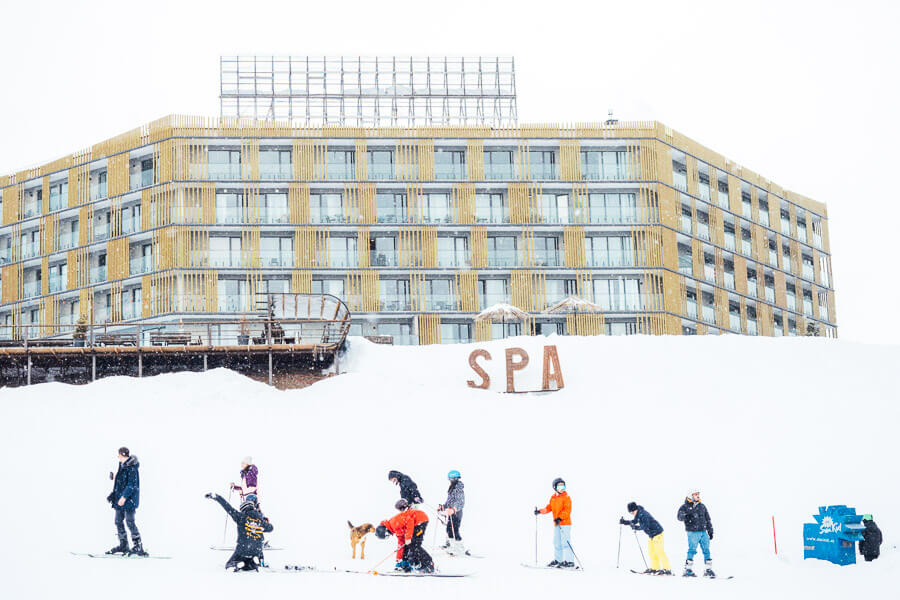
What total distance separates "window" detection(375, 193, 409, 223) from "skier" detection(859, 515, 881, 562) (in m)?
42.5

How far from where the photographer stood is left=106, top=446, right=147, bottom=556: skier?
17172mm

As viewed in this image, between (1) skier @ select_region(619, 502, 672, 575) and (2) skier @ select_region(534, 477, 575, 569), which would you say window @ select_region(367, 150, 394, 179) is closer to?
(2) skier @ select_region(534, 477, 575, 569)

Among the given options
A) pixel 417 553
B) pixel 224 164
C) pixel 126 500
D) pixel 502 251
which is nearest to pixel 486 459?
pixel 417 553

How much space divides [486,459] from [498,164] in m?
35.8

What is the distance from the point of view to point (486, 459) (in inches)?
1094

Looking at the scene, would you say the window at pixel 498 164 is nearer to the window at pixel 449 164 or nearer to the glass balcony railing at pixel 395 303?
the window at pixel 449 164

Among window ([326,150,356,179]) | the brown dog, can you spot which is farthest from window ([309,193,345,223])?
the brown dog

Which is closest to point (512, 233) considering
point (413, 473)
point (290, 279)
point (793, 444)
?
point (290, 279)

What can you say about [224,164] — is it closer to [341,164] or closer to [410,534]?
[341,164]

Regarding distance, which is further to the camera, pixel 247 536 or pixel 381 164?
pixel 381 164

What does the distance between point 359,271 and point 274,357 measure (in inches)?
931

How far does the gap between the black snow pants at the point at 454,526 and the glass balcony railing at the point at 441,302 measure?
4011 centimetres

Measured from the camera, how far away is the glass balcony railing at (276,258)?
59.1 m

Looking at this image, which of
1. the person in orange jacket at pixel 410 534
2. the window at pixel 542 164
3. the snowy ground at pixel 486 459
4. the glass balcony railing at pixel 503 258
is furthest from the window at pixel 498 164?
the person in orange jacket at pixel 410 534
